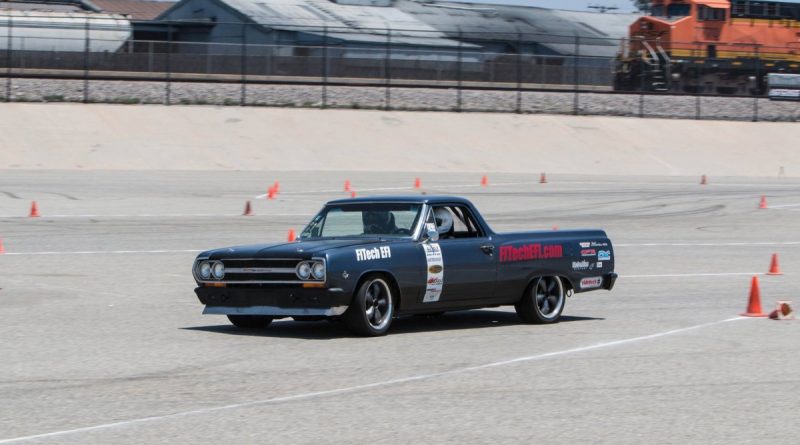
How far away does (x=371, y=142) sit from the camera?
47250 mm

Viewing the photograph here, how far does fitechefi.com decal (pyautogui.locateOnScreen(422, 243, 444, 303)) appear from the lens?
39.1 ft

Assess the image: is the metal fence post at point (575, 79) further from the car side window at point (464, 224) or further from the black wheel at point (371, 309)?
the black wheel at point (371, 309)

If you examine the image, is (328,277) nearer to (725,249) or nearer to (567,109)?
(725,249)

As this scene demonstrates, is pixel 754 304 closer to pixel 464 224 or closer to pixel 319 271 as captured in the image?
pixel 464 224

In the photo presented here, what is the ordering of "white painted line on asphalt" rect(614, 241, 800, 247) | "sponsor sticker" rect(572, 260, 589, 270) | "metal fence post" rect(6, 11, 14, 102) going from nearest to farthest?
"sponsor sticker" rect(572, 260, 589, 270)
"white painted line on asphalt" rect(614, 241, 800, 247)
"metal fence post" rect(6, 11, 14, 102)

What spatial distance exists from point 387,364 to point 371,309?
1.54 m

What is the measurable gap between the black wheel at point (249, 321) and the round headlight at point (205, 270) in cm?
47

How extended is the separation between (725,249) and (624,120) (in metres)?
33.7

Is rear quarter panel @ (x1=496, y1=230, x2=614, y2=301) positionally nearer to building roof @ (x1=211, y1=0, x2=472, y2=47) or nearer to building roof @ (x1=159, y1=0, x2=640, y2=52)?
building roof @ (x1=159, y1=0, x2=640, y2=52)

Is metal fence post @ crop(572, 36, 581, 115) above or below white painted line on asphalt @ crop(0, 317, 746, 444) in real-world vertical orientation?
above

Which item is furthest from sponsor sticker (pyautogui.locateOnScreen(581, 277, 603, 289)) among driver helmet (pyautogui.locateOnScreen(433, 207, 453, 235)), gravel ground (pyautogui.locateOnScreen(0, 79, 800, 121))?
gravel ground (pyautogui.locateOnScreen(0, 79, 800, 121))

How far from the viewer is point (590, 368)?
10055 mm

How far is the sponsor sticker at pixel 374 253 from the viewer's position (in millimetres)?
11328

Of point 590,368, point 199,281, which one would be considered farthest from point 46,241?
point 590,368
